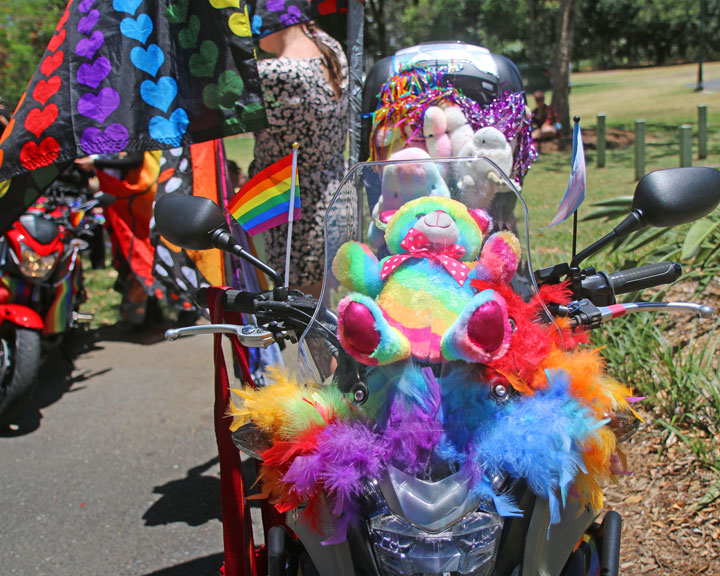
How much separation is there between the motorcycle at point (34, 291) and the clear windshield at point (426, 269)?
3207mm

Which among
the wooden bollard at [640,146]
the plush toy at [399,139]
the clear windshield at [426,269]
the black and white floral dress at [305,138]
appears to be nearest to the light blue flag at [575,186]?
the clear windshield at [426,269]

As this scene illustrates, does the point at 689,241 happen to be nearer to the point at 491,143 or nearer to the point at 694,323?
the point at 694,323

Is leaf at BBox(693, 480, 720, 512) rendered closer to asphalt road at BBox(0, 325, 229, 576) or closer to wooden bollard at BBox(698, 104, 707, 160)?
asphalt road at BBox(0, 325, 229, 576)

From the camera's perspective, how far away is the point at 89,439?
4.27 m

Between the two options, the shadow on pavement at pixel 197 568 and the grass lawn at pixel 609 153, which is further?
the grass lawn at pixel 609 153

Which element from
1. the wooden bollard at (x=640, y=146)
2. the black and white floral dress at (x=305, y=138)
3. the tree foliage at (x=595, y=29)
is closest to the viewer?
the black and white floral dress at (x=305, y=138)

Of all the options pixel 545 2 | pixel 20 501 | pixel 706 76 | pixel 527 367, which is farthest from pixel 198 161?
pixel 545 2

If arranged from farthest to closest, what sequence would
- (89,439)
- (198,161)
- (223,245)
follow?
1. (89,439)
2. (198,161)
3. (223,245)

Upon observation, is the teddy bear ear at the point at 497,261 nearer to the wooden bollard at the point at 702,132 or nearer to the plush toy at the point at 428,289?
the plush toy at the point at 428,289

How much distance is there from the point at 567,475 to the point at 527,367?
A: 247 millimetres

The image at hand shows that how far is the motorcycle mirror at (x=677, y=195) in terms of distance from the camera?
1763 mm

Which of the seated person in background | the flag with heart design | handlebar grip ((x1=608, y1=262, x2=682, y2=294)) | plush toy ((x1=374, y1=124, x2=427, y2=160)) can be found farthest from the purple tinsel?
the seated person in background

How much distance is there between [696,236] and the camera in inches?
156

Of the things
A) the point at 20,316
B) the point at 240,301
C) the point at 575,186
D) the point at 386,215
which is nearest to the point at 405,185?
the point at 386,215
